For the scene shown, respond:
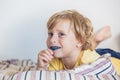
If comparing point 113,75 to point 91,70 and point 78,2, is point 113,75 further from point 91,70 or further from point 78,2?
point 78,2

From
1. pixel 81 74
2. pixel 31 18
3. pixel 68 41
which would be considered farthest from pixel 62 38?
pixel 31 18

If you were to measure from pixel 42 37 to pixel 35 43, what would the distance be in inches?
2.0

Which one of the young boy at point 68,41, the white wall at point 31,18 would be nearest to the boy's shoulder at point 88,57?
the young boy at point 68,41

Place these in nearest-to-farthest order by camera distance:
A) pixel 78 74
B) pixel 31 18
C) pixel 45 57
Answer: pixel 78 74
pixel 45 57
pixel 31 18

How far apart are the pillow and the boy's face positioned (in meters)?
0.14

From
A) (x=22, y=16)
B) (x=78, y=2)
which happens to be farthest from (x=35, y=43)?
(x=78, y=2)

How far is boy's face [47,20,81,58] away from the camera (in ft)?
3.03

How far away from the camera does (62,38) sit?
93 cm

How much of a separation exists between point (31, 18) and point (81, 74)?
655 millimetres

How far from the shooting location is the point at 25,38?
4.52ft

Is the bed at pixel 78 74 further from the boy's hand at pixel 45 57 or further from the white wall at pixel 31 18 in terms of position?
the white wall at pixel 31 18

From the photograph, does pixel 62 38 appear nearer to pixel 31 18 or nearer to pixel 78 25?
pixel 78 25

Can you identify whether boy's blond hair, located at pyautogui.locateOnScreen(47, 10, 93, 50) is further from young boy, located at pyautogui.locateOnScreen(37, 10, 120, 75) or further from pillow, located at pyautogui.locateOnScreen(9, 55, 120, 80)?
pillow, located at pyautogui.locateOnScreen(9, 55, 120, 80)

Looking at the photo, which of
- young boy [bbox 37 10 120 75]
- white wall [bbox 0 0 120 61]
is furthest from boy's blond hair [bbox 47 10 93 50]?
white wall [bbox 0 0 120 61]
